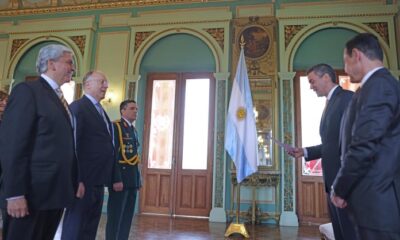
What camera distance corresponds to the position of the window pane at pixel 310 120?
217 inches

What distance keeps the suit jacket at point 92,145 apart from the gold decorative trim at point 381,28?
5.05m

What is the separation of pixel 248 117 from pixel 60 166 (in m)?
3.10

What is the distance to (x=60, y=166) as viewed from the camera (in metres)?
1.48

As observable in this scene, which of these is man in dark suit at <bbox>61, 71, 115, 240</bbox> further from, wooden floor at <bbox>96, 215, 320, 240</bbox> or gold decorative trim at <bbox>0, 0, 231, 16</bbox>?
gold decorative trim at <bbox>0, 0, 231, 16</bbox>

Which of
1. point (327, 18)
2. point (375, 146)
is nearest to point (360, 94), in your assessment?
point (375, 146)

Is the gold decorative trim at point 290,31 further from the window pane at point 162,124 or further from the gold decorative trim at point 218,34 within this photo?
the window pane at point 162,124

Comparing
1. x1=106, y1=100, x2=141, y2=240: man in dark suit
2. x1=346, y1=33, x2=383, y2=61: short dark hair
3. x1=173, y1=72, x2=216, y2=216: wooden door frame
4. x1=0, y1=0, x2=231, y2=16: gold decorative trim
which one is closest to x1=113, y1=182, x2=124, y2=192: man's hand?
x1=106, y1=100, x2=141, y2=240: man in dark suit

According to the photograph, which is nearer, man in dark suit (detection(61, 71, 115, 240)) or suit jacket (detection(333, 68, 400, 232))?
suit jacket (detection(333, 68, 400, 232))

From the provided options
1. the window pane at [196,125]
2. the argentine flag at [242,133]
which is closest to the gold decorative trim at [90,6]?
the window pane at [196,125]

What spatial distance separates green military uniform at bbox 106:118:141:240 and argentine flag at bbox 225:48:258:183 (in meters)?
1.70

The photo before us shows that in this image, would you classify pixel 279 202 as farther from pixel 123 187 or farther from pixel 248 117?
pixel 123 187

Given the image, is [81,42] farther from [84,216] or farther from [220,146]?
[84,216]

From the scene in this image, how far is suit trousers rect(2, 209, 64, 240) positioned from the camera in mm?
1392

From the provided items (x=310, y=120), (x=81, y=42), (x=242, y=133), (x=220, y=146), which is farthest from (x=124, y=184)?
(x=81, y=42)
